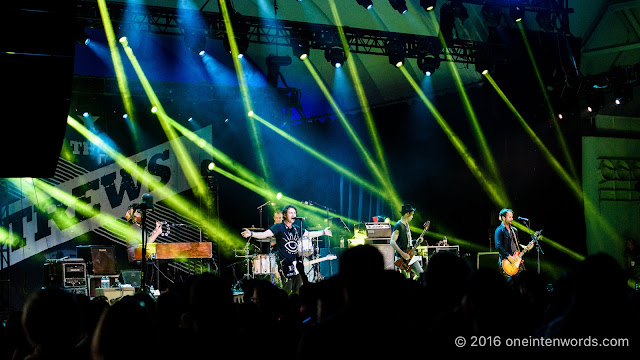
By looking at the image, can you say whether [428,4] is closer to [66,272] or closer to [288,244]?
[288,244]

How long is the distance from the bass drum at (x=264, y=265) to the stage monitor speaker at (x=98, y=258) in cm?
268

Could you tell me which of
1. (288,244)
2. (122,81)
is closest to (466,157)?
(288,244)

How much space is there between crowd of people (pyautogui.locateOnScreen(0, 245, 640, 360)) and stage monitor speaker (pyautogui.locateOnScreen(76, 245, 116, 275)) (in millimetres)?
8660

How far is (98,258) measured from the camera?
11727 mm

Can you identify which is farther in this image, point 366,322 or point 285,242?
point 285,242

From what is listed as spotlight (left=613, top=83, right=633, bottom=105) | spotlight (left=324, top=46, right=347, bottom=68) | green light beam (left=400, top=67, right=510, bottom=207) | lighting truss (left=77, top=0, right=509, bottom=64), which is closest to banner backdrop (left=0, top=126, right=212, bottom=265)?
lighting truss (left=77, top=0, right=509, bottom=64)

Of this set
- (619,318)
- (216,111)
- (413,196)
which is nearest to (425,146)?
(413,196)

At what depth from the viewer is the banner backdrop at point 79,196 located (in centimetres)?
1339

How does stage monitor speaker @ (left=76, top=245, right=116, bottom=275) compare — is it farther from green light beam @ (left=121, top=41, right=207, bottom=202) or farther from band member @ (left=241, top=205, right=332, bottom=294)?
green light beam @ (left=121, top=41, right=207, bottom=202)

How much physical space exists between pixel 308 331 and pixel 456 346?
696 mm

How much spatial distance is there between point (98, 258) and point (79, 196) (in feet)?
→ 9.51

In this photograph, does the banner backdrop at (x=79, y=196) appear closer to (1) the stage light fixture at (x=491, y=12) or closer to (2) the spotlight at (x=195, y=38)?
(2) the spotlight at (x=195, y=38)

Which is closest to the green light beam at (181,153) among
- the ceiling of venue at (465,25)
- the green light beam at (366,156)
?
the ceiling of venue at (465,25)

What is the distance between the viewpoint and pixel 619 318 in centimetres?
264
